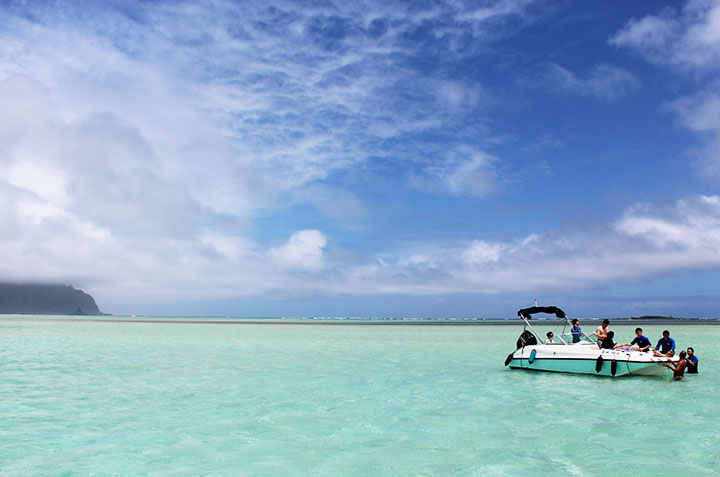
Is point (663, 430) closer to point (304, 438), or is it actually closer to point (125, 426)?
point (304, 438)

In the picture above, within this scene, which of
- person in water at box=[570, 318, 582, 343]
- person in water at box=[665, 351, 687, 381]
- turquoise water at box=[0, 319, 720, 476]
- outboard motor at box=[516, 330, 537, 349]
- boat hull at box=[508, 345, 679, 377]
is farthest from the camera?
outboard motor at box=[516, 330, 537, 349]

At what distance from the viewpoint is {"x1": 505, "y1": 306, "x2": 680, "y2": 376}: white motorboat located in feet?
77.5

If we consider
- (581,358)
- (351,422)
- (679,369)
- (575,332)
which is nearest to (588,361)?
(581,358)

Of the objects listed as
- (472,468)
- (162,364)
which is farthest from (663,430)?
(162,364)

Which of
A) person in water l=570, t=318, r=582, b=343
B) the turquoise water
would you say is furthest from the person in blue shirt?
person in water l=570, t=318, r=582, b=343

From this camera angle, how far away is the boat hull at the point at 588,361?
23609 mm

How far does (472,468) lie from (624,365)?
16.5 metres

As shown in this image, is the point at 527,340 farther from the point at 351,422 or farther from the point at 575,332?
the point at 351,422

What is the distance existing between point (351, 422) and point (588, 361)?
14.8m

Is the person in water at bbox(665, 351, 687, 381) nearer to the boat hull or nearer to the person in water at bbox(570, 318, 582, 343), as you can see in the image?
the boat hull

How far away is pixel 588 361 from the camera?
2442 cm

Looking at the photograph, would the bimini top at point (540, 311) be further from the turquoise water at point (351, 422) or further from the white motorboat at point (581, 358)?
the turquoise water at point (351, 422)

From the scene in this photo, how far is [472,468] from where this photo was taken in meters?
10.6

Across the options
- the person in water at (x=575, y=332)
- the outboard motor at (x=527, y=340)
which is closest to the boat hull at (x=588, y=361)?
the outboard motor at (x=527, y=340)
